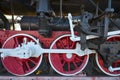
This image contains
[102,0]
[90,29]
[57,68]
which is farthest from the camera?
[102,0]

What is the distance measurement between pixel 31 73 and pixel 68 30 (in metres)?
0.75

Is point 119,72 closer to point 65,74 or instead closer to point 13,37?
point 65,74

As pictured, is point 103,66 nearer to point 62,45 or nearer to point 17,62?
point 62,45

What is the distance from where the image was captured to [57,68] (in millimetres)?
2955

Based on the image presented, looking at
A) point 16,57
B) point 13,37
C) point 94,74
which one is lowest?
point 94,74

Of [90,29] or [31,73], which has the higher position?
[90,29]

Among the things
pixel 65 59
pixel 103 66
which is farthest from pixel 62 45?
pixel 103 66

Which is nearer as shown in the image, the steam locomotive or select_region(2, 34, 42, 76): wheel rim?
the steam locomotive

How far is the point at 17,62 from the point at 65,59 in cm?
64

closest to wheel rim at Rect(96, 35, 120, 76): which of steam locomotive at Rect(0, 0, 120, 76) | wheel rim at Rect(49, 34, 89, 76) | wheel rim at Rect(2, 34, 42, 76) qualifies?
steam locomotive at Rect(0, 0, 120, 76)

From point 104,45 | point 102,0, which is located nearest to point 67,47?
point 104,45

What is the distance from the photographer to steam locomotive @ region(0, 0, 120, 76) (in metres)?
2.79

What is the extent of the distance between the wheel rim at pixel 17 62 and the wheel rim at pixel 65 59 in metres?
0.22

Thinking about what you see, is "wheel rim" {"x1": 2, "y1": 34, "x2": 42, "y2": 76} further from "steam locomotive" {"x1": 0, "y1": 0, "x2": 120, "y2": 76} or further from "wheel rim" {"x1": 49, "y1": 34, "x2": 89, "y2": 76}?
"wheel rim" {"x1": 49, "y1": 34, "x2": 89, "y2": 76}
